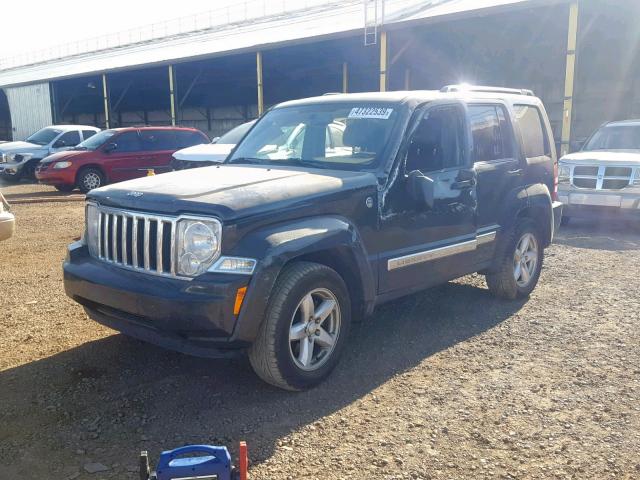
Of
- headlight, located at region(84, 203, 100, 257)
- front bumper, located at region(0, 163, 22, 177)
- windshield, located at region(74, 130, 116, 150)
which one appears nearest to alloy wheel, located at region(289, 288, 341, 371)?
headlight, located at region(84, 203, 100, 257)

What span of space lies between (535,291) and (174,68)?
979 inches

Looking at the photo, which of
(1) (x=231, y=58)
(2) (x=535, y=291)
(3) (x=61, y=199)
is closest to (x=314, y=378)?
(2) (x=535, y=291)

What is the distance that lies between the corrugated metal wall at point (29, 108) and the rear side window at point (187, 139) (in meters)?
19.5

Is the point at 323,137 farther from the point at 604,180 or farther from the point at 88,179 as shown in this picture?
the point at 88,179

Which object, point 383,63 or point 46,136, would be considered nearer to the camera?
point 383,63

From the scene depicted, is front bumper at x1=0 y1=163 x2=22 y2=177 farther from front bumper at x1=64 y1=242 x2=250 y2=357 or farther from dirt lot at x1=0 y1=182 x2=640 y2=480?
front bumper at x1=64 y1=242 x2=250 y2=357

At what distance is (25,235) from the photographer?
30.3 feet

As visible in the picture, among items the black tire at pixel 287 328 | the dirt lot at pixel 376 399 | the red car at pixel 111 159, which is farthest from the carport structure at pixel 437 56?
the black tire at pixel 287 328

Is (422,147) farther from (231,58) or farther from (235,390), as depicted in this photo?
(231,58)

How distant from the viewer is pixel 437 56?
23.0m

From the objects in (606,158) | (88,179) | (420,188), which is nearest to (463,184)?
(420,188)

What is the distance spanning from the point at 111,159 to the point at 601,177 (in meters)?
10.9

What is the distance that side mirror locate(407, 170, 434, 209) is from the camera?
14.6ft

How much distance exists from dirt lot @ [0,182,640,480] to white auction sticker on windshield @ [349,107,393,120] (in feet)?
5.74
